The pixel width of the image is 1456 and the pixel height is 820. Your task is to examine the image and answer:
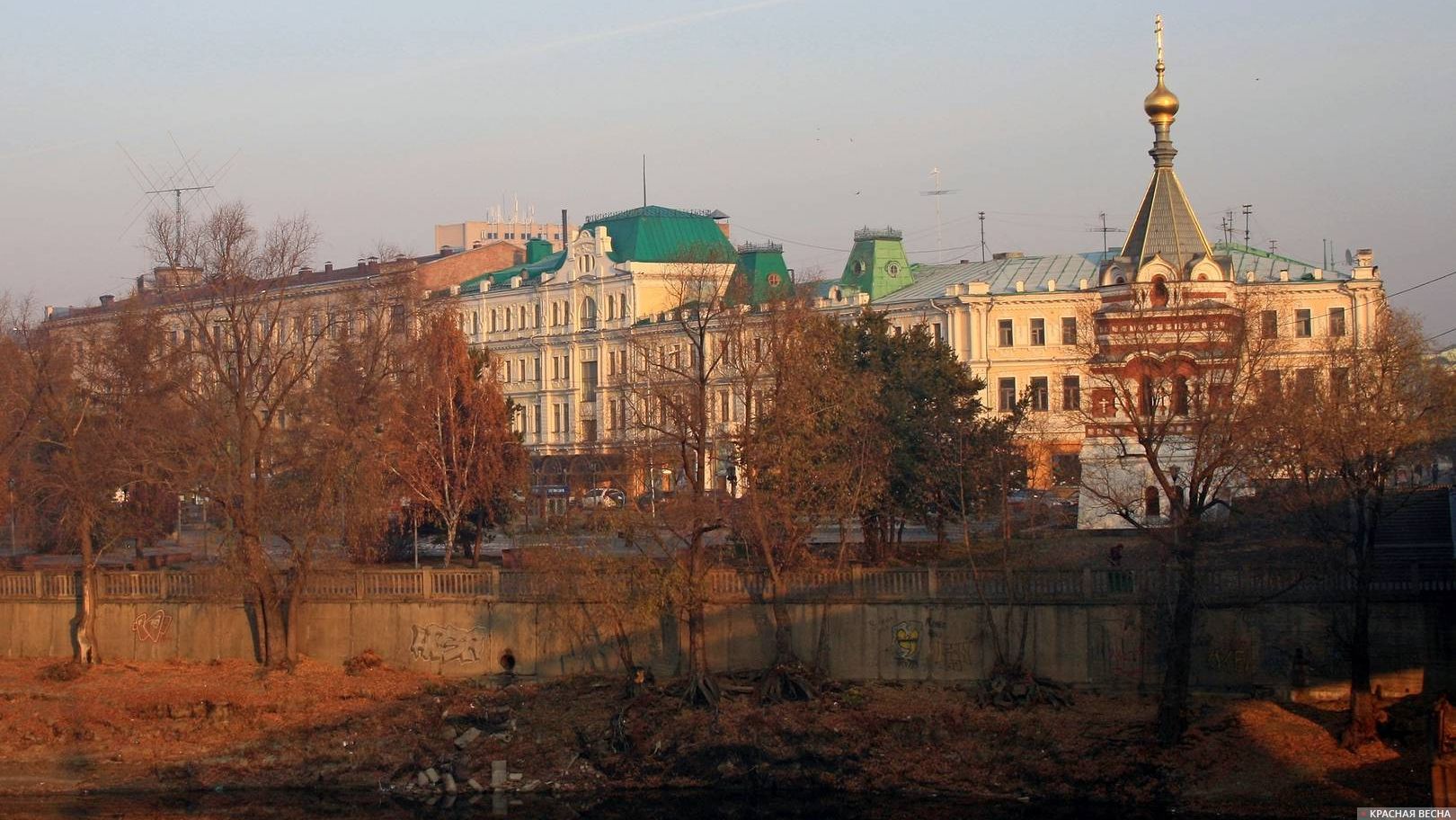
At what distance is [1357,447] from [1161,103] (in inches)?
923

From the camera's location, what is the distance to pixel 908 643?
1533 inches

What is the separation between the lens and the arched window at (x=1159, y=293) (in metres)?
39.2

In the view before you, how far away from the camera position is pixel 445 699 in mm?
39219

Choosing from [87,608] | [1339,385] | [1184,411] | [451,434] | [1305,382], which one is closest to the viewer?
[1339,385]

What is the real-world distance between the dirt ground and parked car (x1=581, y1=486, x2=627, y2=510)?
14.0 ft

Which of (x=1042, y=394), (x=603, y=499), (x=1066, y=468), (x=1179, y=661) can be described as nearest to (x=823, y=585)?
(x=603, y=499)

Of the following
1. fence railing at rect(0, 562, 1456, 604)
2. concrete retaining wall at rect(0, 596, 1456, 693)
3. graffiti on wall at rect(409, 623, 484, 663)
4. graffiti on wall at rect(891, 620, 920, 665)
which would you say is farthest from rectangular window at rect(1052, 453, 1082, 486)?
graffiti on wall at rect(409, 623, 484, 663)

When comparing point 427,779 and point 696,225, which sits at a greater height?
point 696,225

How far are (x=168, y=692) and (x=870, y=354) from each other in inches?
859

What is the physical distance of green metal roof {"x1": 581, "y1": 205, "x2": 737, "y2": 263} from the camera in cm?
8312

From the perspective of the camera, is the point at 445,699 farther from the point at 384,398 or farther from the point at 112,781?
the point at 384,398

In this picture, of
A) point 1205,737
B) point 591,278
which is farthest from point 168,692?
point 591,278

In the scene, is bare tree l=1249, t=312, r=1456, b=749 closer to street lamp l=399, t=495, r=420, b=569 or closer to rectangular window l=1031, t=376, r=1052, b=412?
street lamp l=399, t=495, r=420, b=569

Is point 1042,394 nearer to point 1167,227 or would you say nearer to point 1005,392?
point 1005,392
